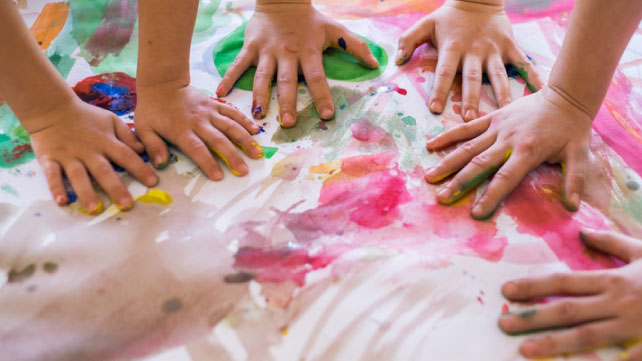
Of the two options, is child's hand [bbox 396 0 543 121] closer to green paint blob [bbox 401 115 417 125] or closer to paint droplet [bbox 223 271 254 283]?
green paint blob [bbox 401 115 417 125]

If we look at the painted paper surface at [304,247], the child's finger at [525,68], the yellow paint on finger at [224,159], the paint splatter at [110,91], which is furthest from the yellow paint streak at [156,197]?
the child's finger at [525,68]

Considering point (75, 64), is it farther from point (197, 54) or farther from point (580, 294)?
point (580, 294)

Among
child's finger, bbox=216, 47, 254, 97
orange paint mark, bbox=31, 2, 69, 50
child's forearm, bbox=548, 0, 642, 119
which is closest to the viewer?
child's forearm, bbox=548, 0, 642, 119

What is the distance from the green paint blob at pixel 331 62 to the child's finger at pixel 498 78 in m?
0.21

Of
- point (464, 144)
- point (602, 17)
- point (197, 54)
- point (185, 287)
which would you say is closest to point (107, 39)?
point (197, 54)

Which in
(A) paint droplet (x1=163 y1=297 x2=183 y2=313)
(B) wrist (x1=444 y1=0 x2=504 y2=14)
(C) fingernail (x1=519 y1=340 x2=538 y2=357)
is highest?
(B) wrist (x1=444 y1=0 x2=504 y2=14)

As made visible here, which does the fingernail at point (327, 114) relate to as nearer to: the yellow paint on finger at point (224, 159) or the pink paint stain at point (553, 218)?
the yellow paint on finger at point (224, 159)

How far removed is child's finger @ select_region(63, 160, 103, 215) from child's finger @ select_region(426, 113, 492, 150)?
0.53 metres

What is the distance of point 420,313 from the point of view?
0.54 m

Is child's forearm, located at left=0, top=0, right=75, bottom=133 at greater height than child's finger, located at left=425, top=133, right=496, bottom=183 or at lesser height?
greater

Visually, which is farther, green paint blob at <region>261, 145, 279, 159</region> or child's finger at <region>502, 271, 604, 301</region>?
green paint blob at <region>261, 145, 279, 159</region>

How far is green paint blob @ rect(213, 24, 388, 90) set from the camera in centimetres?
90

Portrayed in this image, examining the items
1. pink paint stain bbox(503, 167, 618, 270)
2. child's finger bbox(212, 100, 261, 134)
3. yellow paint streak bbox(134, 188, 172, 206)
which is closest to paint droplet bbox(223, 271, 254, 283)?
yellow paint streak bbox(134, 188, 172, 206)

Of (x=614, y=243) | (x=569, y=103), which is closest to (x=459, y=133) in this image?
(x=569, y=103)
